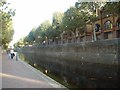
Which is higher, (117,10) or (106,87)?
(117,10)

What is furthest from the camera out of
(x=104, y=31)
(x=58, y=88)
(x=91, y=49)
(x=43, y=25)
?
(x=43, y=25)

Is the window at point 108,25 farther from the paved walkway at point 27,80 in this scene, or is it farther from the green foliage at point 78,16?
the paved walkway at point 27,80

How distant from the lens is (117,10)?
26.5 metres

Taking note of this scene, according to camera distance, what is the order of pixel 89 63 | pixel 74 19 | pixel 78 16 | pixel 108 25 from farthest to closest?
1. pixel 108 25
2. pixel 74 19
3. pixel 78 16
4. pixel 89 63

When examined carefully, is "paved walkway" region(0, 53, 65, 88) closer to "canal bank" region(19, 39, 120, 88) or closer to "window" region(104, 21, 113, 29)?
"canal bank" region(19, 39, 120, 88)

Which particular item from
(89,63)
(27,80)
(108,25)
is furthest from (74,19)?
(27,80)

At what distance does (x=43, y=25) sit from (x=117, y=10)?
70232 mm

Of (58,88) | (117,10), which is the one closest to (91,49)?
(117,10)

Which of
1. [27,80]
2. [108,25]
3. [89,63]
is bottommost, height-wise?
[89,63]

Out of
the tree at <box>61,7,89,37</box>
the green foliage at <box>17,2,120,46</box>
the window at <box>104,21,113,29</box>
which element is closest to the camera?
the green foliage at <box>17,2,120,46</box>

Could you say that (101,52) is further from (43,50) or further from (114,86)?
(43,50)

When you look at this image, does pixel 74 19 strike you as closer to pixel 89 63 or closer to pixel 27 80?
pixel 89 63

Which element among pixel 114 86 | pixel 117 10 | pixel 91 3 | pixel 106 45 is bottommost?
pixel 114 86

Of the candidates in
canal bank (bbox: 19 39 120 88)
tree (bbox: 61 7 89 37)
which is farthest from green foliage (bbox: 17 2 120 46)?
canal bank (bbox: 19 39 120 88)
